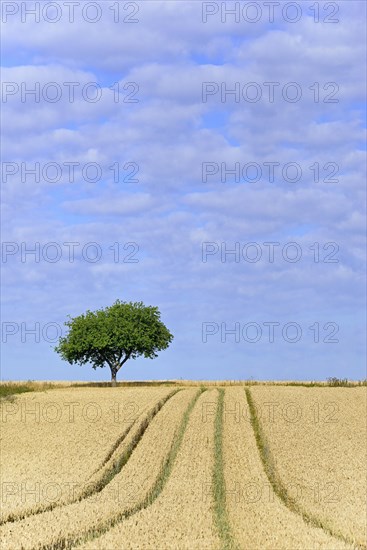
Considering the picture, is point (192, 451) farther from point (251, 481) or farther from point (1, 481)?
point (1, 481)

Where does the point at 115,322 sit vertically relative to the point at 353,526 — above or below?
above

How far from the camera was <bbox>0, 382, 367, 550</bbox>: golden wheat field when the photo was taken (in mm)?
18922

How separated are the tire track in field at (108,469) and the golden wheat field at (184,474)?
0.06 m

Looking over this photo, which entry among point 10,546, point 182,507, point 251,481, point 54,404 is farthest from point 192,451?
→ point 54,404

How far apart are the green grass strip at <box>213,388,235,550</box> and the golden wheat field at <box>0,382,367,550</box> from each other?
6 cm

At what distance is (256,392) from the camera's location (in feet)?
193

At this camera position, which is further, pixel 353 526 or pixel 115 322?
pixel 115 322

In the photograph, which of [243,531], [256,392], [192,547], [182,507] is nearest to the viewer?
[192,547]

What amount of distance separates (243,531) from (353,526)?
11.9 ft

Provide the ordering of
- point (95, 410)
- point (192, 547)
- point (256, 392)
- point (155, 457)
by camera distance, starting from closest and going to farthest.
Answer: point (192, 547)
point (155, 457)
point (95, 410)
point (256, 392)

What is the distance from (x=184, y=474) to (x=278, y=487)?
3502 millimetres

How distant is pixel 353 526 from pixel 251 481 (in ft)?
23.2

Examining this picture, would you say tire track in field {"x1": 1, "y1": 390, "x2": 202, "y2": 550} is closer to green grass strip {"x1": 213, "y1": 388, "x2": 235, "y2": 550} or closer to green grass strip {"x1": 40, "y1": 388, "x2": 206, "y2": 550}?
green grass strip {"x1": 40, "y1": 388, "x2": 206, "y2": 550}

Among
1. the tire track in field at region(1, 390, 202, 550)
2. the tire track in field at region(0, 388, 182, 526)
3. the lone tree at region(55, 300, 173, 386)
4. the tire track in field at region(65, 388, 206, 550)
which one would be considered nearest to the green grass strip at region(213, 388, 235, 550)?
the tire track in field at region(65, 388, 206, 550)
